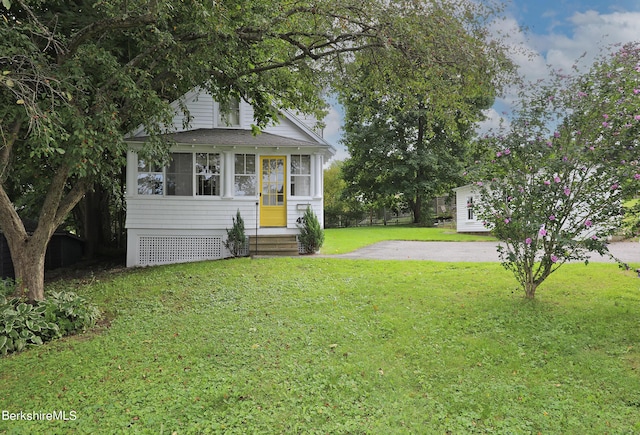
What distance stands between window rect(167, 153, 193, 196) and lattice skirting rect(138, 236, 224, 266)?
142 centimetres

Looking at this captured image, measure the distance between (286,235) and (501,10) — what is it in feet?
25.5

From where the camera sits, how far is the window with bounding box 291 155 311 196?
1181 centimetres

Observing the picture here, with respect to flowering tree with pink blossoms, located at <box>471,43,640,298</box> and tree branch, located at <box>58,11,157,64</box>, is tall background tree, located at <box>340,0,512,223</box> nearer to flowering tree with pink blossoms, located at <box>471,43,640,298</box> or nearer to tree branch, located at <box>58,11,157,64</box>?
flowering tree with pink blossoms, located at <box>471,43,640,298</box>

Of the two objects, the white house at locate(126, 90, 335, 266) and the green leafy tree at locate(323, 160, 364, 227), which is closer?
the white house at locate(126, 90, 335, 266)

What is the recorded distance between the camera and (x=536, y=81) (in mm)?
5617

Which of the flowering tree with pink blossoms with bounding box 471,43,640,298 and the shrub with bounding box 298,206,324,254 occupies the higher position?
the flowering tree with pink blossoms with bounding box 471,43,640,298

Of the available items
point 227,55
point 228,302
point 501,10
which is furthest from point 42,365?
point 501,10

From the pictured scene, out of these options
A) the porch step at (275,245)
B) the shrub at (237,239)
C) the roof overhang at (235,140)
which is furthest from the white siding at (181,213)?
the roof overhang at (235,140)

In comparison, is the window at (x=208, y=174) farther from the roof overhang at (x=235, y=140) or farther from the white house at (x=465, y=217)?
the white house at (x=465, y=217)

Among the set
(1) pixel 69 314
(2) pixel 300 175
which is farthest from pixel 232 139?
(1) pixel 69 314

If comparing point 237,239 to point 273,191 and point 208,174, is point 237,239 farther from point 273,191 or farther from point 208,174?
point 208,174

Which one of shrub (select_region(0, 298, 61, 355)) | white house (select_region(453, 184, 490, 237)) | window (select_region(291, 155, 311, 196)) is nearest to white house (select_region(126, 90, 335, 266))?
window (select_region(291, 155, 311, 196))

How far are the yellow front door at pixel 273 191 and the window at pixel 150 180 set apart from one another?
3043mm

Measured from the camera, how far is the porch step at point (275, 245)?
10820 millimetres
